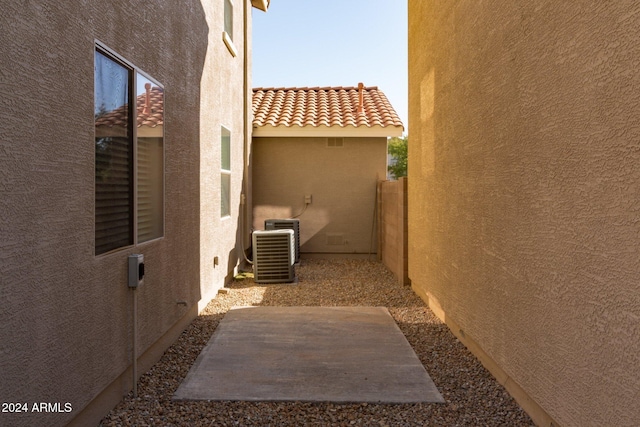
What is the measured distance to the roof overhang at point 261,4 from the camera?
11.9 meters

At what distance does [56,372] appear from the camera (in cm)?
290

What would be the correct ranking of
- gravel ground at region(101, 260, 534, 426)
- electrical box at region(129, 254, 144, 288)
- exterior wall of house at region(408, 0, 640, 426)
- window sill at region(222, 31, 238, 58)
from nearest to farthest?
exterior wall of house at region(408, 0, 640, 426) < gravel ground at region(101, 260, 534, 426) < electrical box at region(129, 254, 144, 288) < window sill at region(222, 31, 238, 58)

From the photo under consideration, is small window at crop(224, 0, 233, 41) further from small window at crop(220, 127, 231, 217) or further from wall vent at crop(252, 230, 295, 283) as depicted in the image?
wall vent at crop(252, 230, 295, 283)

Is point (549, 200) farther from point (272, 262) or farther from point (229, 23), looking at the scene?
point (229, 23)

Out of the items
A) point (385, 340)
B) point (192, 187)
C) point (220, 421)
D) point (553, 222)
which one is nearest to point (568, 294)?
point (553, 222)

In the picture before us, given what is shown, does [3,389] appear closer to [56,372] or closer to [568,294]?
[56,372]

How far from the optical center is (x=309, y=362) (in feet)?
15.6

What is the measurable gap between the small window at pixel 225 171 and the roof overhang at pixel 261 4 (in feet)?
14.4

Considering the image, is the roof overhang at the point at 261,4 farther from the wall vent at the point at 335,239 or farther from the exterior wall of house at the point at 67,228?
the exterior wall of house at the point at 67,228

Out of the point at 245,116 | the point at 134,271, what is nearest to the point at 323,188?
the point at 245,116

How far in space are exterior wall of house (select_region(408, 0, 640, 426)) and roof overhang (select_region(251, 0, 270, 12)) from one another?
23.3 feet

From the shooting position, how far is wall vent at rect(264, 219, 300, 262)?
10.8 metres

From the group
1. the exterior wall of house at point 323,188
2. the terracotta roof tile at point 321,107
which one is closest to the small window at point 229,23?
the terracotta roof tile at point 321,107

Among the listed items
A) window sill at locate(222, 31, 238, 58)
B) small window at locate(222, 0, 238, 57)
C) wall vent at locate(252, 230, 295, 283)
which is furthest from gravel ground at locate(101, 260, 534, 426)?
small window at locate(222, 0, 238, 57)
